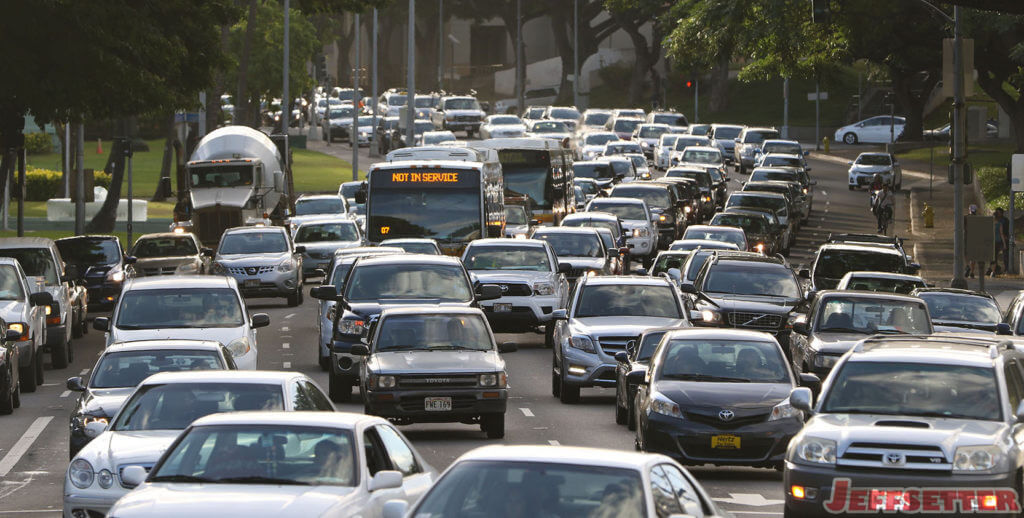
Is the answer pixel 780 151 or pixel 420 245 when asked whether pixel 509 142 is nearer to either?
pixel 420 245

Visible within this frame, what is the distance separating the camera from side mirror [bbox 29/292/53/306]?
1060 inches

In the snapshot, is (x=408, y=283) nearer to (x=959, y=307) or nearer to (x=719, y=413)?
(x=959, y=307)

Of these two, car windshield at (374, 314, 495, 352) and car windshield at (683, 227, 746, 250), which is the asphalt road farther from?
car windshield at (683, 227, 746, 250)

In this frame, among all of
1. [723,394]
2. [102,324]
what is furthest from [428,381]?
[102,324]

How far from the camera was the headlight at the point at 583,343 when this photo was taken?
80.5 feet

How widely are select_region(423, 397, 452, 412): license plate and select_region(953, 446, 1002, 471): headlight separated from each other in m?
7.81

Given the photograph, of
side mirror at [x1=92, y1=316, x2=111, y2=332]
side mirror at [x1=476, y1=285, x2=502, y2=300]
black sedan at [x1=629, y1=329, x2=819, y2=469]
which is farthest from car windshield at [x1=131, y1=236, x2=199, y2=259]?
black sedan at [x1=629, y1=329, x2=819, y2=469]

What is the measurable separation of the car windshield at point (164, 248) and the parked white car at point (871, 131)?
58.3 metres

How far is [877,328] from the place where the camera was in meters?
24.9

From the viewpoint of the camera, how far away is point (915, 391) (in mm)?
14828

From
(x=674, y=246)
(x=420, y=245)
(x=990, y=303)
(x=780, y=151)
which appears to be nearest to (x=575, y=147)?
(x=780, y=151)

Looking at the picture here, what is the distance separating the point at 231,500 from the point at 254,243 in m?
30.5

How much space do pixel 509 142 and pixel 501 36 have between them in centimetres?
9137

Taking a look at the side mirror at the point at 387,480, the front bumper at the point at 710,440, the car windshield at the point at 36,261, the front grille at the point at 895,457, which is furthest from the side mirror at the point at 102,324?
the side mirror at the point at 387,480
